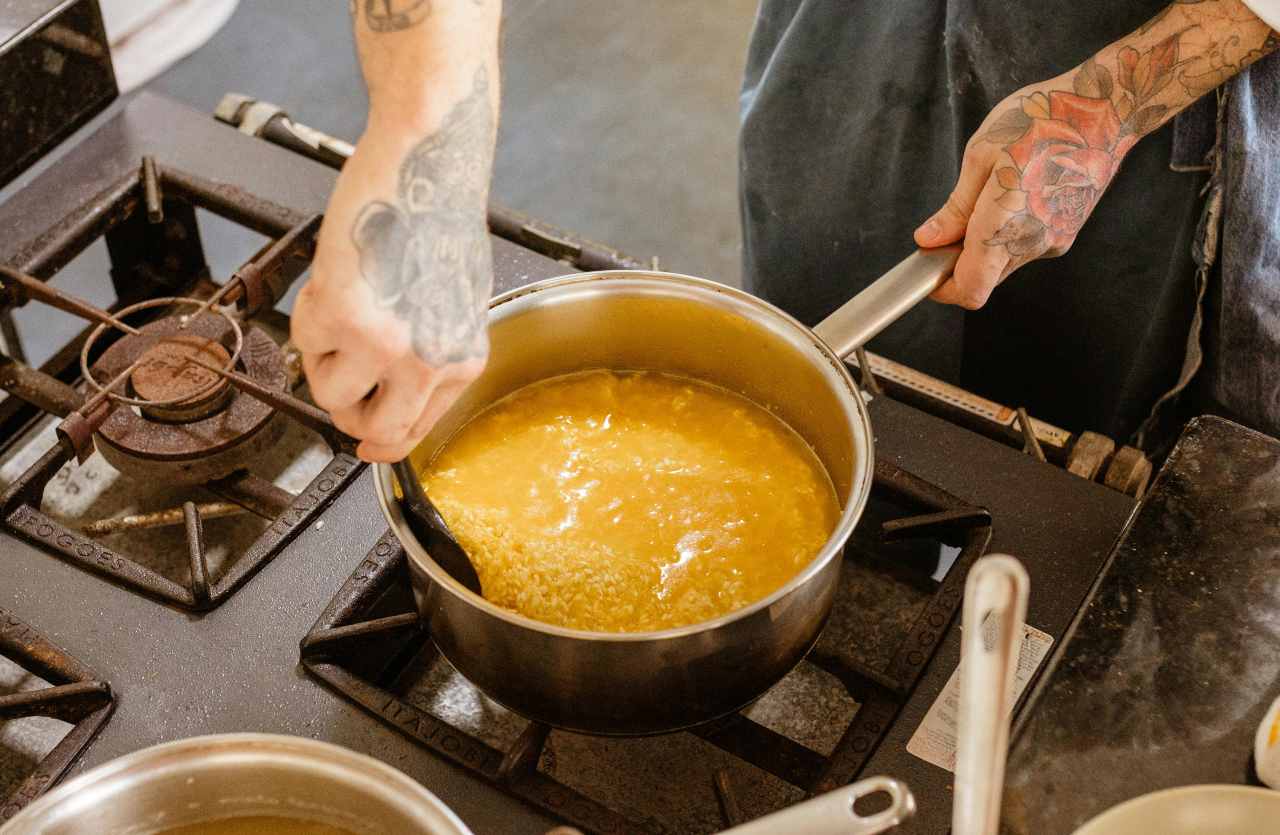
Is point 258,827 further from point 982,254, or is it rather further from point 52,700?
point 982,254

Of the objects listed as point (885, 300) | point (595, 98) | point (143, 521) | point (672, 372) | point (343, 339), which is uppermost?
point (343, 339)

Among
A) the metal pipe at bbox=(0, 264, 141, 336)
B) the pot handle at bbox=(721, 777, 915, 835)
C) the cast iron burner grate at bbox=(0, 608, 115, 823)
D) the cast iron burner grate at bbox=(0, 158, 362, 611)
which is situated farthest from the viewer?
the metal pipe at bbox=(0, 264, 141, 336)

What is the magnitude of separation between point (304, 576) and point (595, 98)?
1.86m

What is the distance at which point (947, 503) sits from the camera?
0.98 metres

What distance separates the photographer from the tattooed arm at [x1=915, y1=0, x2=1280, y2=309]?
3.21 feet

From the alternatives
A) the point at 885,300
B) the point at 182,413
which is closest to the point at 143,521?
the point at 182,413

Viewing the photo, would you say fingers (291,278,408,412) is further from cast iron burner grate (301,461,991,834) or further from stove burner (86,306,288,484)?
stove burner (86,306,288,484)

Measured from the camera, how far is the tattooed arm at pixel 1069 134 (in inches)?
38.5

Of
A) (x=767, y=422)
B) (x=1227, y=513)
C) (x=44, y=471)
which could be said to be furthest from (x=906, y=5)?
(x=44, y=471)

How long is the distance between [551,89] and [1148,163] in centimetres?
168

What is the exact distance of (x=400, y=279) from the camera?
67 centimetres

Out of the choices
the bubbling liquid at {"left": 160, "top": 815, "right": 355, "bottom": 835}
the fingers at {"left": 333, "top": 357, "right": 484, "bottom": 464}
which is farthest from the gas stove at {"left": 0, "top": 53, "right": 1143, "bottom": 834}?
the fingers at {"left": 333, "top": 357, "right": 484, "bottom": 464}

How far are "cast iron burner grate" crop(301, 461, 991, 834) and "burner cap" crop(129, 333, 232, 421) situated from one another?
0.22 meters

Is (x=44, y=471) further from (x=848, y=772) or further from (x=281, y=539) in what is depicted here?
(x=848, y=772)
